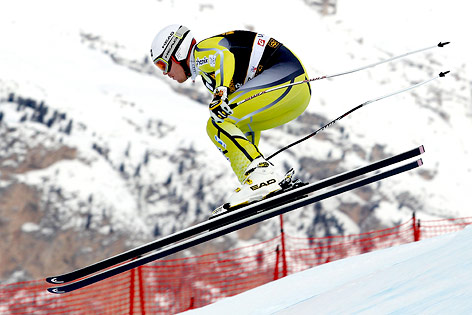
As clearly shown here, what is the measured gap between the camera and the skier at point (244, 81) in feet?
15.3

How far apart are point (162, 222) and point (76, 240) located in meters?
16.2

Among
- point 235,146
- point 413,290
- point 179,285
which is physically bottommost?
point 413,290

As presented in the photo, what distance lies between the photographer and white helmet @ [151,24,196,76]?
4.78 metres

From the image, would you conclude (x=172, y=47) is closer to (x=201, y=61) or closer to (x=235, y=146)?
(x=201, y=61)

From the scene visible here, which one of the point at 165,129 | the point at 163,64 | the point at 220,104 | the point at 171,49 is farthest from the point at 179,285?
the point at 220,104

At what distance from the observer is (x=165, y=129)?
5522 inches

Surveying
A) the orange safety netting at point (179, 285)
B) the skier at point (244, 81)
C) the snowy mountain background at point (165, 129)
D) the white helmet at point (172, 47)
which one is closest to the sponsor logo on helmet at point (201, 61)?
the skier at point (244, 81)

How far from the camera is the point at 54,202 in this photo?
397ft

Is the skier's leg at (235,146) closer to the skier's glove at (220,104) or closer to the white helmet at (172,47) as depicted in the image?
the skier's glove at (220,104)

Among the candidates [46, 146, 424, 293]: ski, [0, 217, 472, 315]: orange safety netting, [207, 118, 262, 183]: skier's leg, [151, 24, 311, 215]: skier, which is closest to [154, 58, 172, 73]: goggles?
[151, 24, 311, 215]: skier

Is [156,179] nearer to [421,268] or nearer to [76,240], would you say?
[76,240]

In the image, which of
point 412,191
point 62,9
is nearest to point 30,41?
point 62,9

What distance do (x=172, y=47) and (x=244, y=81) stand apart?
568 mm

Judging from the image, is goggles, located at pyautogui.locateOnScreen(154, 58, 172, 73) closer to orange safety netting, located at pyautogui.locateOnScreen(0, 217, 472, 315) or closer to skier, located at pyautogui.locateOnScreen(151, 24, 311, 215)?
skier, located at pyautogui.locateOnScreen(151, 24, 311, 215)
